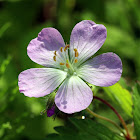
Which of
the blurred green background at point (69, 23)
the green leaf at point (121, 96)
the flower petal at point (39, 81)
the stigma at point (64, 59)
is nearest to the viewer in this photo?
the flower petal at point (39, 81)

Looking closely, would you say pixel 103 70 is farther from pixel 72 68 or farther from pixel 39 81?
pixel 39 81

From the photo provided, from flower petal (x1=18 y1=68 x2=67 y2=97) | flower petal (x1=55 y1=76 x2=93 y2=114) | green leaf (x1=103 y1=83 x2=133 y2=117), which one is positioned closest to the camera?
flower petal (x1=55 y1=76 x2=93 y2=114)

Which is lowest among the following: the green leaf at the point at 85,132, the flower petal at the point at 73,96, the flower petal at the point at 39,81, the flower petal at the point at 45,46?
the green leaf at the point at 85,132

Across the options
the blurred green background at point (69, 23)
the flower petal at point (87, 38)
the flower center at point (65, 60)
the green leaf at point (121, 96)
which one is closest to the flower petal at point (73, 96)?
the flower center at point (65, 60)

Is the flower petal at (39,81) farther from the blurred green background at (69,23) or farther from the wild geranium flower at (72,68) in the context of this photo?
the blurred green background at (69,23)

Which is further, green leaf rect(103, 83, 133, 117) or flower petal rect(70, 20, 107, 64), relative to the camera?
green leaf rect(103, 83, 133, 117)

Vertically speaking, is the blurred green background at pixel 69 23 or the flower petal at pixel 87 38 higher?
the flower petal at pixel 87 38

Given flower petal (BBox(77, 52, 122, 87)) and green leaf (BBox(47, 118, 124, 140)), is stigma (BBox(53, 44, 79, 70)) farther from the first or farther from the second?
green leaf (BBox(47, 118, 124, 140))

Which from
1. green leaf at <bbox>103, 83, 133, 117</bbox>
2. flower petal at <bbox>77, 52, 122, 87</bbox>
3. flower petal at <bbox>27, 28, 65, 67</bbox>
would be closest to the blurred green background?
green leaf at <bbox>103, 83, 133, 117</bbox>
